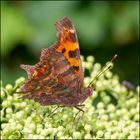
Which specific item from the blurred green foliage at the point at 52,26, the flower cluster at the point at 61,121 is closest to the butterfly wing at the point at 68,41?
the flower cluster at the point at 61,121

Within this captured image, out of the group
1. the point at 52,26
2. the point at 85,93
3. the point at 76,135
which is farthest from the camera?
the point at 52,26

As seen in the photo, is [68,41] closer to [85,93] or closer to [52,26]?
[85,93]

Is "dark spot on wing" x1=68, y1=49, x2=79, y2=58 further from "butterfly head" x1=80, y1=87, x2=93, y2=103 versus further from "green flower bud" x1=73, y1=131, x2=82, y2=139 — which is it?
"green flower bud" x1=73, y1=131, x2=82, y2=139

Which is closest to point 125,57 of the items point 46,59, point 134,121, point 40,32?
point 40,32

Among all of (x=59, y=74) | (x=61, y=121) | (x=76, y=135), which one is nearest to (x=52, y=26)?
(x=59, y=74)

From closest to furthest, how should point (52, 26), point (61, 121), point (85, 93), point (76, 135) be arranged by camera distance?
point (76, 135), point (61, 121), point (85, 93), point (52, 26)

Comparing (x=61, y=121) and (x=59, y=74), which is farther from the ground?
(x=59, y=74)

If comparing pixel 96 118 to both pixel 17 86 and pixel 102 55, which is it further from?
pixel 102 55
